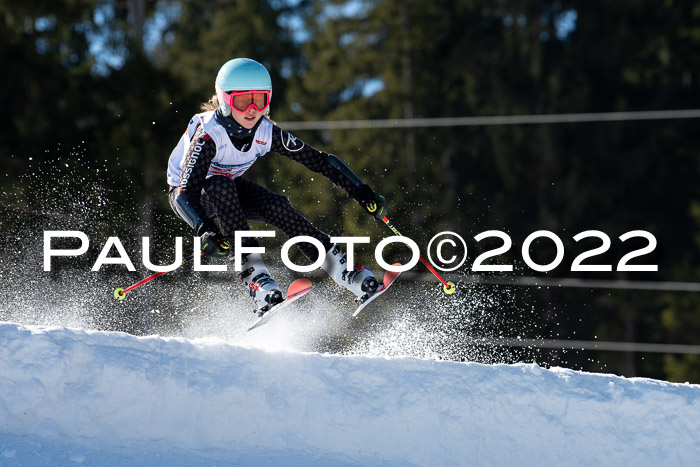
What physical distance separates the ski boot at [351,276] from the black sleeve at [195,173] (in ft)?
3.00

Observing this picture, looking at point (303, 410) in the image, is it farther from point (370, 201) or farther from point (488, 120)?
point (488, 120)

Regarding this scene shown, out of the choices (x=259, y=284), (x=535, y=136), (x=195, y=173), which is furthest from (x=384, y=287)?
(x=535, y=136)

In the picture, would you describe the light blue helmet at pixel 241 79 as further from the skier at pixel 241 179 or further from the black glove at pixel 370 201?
the black glove at pixel 370 201

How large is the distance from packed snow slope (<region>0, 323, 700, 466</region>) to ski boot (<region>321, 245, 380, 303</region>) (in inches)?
29.5

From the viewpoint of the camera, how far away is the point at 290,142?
17.6 ft

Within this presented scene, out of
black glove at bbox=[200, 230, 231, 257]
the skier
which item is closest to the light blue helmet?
the skier

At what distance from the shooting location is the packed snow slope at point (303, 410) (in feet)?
13.9

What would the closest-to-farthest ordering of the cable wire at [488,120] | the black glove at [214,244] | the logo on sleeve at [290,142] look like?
the black glove at [214,244], the logo on sleeve at [290,142], the cable wire at [488,120]

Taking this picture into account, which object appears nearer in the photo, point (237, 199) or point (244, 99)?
point (244, 99)

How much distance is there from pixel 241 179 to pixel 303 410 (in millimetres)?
1576

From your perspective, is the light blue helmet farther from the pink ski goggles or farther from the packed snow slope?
the packed snow slope

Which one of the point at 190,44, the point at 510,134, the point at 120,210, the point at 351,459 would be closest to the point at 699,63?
the point at 510,134

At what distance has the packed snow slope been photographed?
4230 mm

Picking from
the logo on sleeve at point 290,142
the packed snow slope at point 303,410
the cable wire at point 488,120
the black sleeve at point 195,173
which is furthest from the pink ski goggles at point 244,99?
the cable wire at point 488,120
